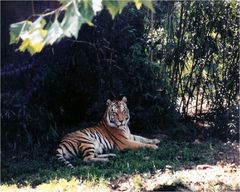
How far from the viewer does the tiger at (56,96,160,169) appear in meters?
6.64

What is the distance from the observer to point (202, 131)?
7.89 m

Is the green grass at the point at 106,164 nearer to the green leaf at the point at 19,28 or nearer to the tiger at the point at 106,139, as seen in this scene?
the tiger at the point at 106,139

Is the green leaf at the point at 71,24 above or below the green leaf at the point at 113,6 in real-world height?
below

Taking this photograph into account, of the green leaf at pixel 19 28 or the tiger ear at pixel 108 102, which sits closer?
the green leaf at pixel 19 28

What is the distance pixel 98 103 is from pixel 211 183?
3.20 metres

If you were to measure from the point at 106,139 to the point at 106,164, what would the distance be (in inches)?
43.2

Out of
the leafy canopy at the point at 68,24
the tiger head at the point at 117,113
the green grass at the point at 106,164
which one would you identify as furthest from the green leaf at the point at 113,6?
the tiger head at the point at 117,113

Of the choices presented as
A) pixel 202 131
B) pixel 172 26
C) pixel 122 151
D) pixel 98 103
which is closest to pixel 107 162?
pixel 122 151

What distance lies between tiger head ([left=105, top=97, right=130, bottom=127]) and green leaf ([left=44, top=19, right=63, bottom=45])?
5.65 metres

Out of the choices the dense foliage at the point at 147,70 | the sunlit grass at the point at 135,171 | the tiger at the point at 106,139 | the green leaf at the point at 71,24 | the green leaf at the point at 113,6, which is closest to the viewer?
the green leaf at the point at 71,24

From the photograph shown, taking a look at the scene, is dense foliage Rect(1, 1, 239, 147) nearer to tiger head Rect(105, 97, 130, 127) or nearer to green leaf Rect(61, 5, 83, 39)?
tiger head Rect(105, 97, 130, 127)

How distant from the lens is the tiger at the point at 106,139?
261 inches

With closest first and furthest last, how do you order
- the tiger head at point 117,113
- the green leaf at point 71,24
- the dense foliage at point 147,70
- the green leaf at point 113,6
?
1. the green leaf at point 71,24
2. the green leaf at point 113,6
3. the tiger head at point 117,113
4. the dense foliage at point 147,70

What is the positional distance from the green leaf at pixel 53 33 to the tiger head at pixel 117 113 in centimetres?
565
